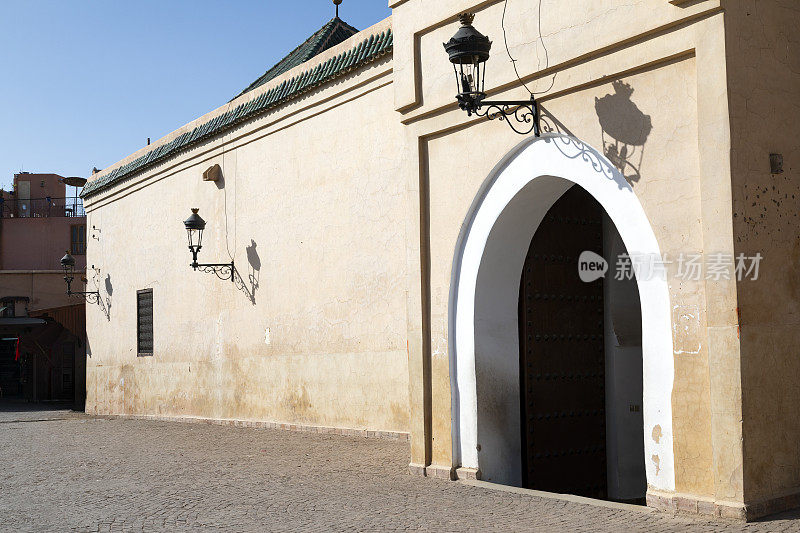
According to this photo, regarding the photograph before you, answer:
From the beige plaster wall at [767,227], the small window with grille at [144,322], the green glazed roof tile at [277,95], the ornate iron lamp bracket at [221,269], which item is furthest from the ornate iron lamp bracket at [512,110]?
the small window with grille at [144,322]

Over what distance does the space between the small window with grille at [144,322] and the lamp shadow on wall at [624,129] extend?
11.8m

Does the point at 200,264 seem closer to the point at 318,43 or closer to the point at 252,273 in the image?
the point at 252,273

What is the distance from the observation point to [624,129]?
5.80m

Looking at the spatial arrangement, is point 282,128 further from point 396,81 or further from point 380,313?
point 396,81

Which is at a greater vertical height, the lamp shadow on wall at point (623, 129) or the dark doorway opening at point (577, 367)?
the lamp shadow on wall at point (623, 129)

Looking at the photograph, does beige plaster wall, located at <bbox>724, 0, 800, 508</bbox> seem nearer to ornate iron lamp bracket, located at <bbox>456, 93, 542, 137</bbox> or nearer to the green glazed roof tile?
ornate iron lamp bracket, located at <bbox>456, 93, 542, 137</bbox>

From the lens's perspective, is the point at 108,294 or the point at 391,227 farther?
the point at 108,294

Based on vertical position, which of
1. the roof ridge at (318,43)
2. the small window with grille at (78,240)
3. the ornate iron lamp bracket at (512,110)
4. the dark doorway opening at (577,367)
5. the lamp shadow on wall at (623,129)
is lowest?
the dark doorway opening at (577,367)

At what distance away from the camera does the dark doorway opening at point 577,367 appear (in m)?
7.46

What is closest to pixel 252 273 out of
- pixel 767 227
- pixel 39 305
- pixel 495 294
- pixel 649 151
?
pixel 495 294

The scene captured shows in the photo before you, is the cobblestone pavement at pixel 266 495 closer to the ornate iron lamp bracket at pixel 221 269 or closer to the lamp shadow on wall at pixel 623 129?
the lamp shadow on wall at pixel 623 129

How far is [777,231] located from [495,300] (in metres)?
2.46

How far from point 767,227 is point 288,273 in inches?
303

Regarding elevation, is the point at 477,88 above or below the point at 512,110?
above
